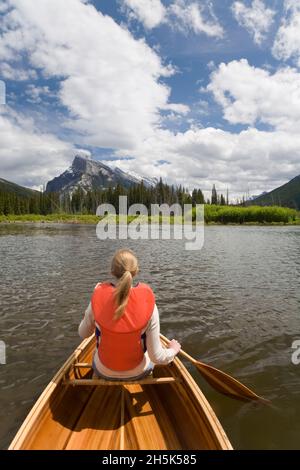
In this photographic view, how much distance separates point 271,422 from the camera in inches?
260

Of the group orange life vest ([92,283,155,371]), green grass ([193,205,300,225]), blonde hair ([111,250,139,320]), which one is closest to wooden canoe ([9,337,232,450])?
orange life vest ([92,283,155,371])

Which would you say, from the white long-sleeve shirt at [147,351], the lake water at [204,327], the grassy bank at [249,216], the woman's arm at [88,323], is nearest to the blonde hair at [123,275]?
the white long-sleeve shirt at [147,351]

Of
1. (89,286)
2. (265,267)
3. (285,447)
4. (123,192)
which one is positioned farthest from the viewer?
(123,192)

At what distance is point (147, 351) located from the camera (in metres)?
5.73

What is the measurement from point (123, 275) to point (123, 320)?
71cm

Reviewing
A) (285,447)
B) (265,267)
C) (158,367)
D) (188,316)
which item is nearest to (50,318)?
(188,316)

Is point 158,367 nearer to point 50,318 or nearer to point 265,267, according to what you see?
point 50,318

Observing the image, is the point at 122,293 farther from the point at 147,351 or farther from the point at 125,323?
the point at 147,351

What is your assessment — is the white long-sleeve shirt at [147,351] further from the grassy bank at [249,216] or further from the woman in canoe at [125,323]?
the grassy bank at [249,216]

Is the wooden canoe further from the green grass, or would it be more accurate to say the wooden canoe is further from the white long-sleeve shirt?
the green grass

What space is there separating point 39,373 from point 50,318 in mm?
4457

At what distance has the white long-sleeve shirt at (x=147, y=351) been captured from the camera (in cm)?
545

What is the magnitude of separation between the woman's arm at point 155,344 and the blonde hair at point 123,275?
0.58m
